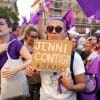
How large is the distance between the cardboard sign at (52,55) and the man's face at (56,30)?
0.16ft

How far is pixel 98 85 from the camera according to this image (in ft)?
15.5

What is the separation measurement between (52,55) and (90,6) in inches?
34.0

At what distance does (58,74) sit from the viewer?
4.62 m

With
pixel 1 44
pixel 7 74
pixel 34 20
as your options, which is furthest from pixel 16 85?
pixel 34 20

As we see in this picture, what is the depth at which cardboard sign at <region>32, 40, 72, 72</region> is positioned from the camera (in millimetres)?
4586

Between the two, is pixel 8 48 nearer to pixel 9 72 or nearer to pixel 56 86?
pixel 9 72

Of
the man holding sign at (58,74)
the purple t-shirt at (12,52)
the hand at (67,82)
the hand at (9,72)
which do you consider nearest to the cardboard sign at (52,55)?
the man holding sign at (58,74)

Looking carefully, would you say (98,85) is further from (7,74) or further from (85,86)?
(7,74)

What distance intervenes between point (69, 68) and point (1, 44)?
36.6 inches

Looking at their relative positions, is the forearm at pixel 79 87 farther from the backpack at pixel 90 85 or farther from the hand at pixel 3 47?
the hand at pixel 3 47

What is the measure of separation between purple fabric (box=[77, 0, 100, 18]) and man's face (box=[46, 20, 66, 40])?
65cm

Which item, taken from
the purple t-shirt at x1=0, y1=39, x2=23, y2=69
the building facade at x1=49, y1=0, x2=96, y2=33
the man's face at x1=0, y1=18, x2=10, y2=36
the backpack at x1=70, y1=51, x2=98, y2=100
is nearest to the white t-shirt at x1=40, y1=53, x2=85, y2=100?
the backpack at x1=70, y1=51, x2=98, y2=100

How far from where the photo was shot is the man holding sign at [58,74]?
4508mm

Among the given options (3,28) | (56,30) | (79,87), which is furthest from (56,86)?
(3,28)
